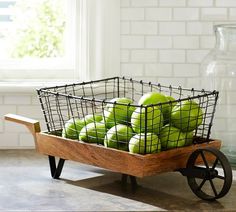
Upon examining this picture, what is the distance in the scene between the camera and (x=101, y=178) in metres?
2.21

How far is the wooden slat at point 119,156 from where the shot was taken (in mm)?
1908

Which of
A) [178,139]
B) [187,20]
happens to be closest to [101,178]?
[178,139]

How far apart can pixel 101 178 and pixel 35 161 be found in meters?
0.33

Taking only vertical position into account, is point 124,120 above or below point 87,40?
below

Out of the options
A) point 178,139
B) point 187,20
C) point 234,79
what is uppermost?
point 187,20

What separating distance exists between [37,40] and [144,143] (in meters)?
0.99

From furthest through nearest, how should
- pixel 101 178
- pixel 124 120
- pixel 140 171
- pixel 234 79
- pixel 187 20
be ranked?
pixel 187 20 < pixel 234 79 < pixel 101 178 < pixel 124 120 < pixel 140 171

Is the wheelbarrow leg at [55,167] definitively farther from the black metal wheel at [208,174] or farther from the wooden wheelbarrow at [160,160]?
the black metal wheel at [208,174]

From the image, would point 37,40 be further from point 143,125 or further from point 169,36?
point 143,125

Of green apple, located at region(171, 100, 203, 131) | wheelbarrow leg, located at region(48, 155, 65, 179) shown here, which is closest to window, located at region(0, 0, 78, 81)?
wheelbarrow leg, located at region(48, 155, 65, 179)

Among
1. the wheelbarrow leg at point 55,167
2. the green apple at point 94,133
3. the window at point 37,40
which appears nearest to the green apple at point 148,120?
the green apple at point 94,133

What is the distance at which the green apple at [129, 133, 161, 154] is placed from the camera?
6.31 feet

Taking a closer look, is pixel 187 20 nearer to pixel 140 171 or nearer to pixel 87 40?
pixel 87 40

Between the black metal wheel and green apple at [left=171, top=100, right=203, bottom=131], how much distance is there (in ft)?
0.28
